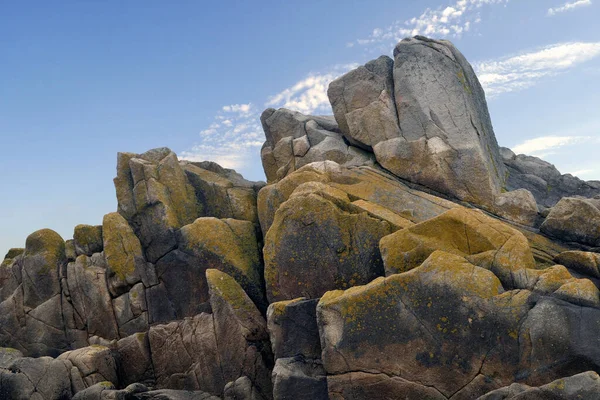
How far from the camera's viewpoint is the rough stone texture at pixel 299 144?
3328cm

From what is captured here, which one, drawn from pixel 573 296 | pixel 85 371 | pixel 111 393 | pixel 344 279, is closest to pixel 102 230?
pixel 85 371

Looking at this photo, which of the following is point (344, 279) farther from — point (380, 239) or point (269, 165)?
point (269, 165)

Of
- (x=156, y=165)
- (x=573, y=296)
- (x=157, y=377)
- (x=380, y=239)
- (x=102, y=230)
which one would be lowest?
(x=157, y=377)

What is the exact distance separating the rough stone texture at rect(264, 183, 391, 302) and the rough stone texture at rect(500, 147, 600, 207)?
15352mm

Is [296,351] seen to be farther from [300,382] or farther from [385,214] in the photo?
[385,214]

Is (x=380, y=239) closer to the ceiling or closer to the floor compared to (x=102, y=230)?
closer to the floor

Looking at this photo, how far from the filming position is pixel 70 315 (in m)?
30.9

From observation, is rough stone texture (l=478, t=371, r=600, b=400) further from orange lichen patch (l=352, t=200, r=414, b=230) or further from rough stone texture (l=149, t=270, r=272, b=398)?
rough stone texture (l=149, t=270, r=272, b=398)

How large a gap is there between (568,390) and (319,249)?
11422 mm

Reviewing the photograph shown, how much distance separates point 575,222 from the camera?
25.9m

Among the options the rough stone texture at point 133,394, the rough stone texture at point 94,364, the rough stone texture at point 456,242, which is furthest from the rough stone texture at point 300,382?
the rough stone texture at point 94,364

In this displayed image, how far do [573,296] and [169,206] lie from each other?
2168cm

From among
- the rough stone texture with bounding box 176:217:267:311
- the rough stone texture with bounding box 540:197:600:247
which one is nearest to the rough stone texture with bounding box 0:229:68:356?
the rough stone texture with bounding box 176:217:267:311

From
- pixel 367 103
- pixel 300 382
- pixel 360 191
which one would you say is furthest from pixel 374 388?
pixel 367 103
